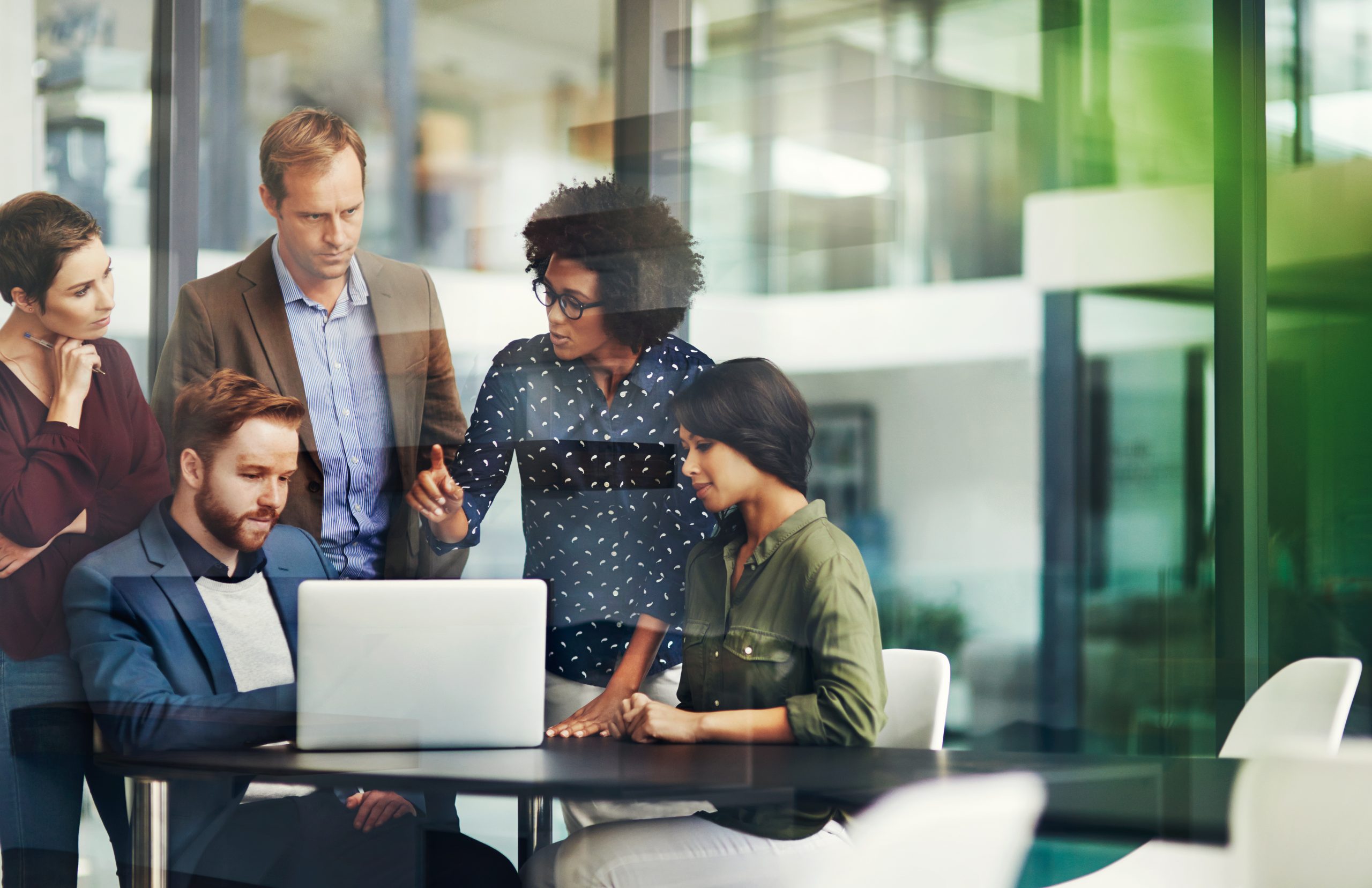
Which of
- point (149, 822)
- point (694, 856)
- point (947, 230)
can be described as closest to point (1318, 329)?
point (947, 230)

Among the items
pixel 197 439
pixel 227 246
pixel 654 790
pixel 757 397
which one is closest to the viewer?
pixel 654 790

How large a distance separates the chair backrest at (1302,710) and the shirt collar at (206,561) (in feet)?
6.80

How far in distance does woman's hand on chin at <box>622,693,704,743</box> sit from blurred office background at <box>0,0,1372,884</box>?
81cm

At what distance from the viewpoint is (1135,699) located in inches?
122

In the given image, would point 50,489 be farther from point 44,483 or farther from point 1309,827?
point 1309,827

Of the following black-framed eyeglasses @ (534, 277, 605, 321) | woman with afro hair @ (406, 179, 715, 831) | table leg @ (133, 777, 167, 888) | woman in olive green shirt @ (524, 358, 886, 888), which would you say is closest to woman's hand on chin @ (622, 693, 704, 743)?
woman in olive green shirt @ (524, 358, 886, 888)

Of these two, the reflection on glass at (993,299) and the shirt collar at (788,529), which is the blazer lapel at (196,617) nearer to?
the shirt collar at (788,529)

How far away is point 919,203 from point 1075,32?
0.70m

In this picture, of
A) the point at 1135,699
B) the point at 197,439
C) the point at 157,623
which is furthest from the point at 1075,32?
the point at 157,623

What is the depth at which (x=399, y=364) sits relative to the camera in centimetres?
276

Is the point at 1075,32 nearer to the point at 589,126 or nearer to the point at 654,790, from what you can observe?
the point at 589,126

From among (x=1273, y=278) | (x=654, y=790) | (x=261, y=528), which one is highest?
(x=1273, y=278)

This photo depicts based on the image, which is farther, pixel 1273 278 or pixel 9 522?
pixel 1273 278

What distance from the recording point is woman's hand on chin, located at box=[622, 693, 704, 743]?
1936 millimetres
